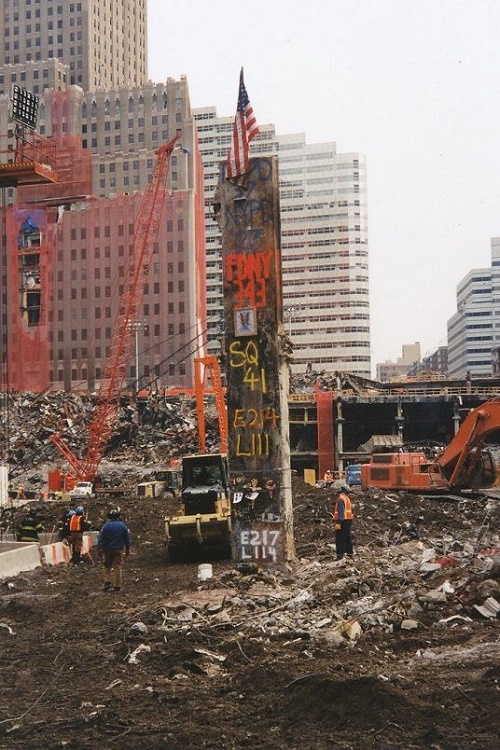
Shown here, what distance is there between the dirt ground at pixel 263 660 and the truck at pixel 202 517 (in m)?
2.01

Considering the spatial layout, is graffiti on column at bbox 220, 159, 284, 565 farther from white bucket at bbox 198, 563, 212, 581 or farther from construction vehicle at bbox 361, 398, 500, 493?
construction vehicle at bbox 361, 398, 500, 493

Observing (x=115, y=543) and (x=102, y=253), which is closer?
(x=115, y=543)

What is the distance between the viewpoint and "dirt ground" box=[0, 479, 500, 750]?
734 cm

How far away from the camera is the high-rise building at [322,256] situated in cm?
13512

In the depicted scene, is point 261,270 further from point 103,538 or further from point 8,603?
point 8,603

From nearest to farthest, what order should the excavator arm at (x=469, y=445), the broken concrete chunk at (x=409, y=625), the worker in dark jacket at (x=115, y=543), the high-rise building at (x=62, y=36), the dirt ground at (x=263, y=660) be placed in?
the dirt ground at (x=263, y=660) → the broken concrete chunk at (x=409, y=625) → the worker in dark jacket at (x=115, y=543) → the excavator arm at (x=469, y=445) → the high-rise building at (x=62, y=36)

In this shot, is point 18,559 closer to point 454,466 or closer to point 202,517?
point 202,517

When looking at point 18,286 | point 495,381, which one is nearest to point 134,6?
point 18,286

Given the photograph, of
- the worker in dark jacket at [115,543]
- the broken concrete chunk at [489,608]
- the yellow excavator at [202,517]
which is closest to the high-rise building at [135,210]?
the yellow excavator at [202,517]

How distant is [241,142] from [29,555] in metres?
11.7

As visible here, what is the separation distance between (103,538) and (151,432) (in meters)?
55.3

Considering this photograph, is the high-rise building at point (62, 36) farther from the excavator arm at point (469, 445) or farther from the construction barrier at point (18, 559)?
the construction barrier at point (18, 559)

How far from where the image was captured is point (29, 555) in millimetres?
21188

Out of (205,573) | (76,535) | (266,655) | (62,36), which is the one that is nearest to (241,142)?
(205,573)
